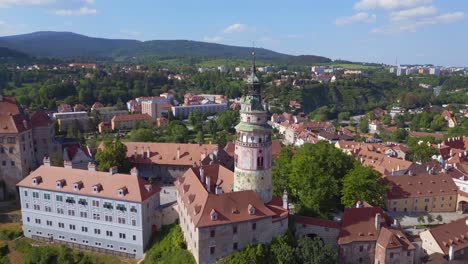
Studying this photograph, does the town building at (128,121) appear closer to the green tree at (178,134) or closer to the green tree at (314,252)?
the green tree at (178,134)

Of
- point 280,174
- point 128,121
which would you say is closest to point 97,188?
point 280,174

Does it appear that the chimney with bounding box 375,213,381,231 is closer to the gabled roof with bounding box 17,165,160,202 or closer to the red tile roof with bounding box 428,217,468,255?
the red tile roof with bounding box 428,217,468,255

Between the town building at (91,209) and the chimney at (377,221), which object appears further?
the town building at (91,209)

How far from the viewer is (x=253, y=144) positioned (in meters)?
48.4

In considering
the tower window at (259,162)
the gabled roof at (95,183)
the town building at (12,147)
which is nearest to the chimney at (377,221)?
the tower window at (259,162)

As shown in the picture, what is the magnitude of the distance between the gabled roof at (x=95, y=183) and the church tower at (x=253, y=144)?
40.5ft

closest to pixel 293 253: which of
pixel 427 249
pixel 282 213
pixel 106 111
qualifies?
pixel 282 213

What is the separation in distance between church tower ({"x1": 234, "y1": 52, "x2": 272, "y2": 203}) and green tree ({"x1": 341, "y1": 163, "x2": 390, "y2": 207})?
1521cm

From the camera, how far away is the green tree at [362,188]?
2298 inches

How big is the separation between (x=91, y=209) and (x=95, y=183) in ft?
10.7

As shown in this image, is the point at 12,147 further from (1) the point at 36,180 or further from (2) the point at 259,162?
(2) the point at 259,162

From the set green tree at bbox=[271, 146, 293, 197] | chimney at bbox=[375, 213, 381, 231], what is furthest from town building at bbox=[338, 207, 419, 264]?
green tree at bbox=[271, 146, 293, 197]

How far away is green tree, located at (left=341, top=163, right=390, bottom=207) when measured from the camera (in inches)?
2298

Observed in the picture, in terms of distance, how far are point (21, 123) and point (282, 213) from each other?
4670 centimetres
